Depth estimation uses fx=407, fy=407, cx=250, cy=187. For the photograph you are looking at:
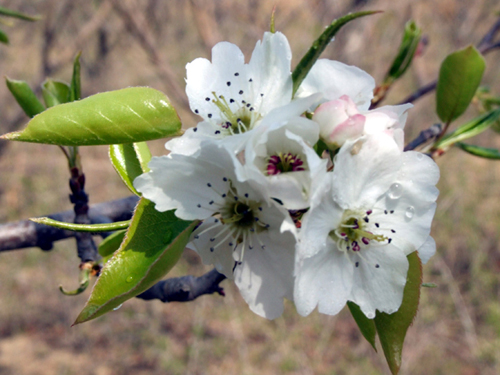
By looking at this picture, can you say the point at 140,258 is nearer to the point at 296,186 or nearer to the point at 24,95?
the point at 296,186

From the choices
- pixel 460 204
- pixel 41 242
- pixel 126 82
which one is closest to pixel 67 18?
pixel 126 82

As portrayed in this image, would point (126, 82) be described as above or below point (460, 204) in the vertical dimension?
above

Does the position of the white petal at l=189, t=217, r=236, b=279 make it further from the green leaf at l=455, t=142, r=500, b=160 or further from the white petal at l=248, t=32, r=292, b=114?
the green leaf at l=455, t=142, r=500, b=160

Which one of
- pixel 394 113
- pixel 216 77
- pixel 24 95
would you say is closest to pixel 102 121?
pixel 216 77

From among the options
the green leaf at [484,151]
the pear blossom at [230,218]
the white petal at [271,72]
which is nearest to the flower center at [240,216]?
the pear blossom at [230,218]

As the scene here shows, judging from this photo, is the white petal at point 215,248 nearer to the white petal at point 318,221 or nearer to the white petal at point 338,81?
the white petal at point 318,221

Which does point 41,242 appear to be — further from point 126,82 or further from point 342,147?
point 126,82
